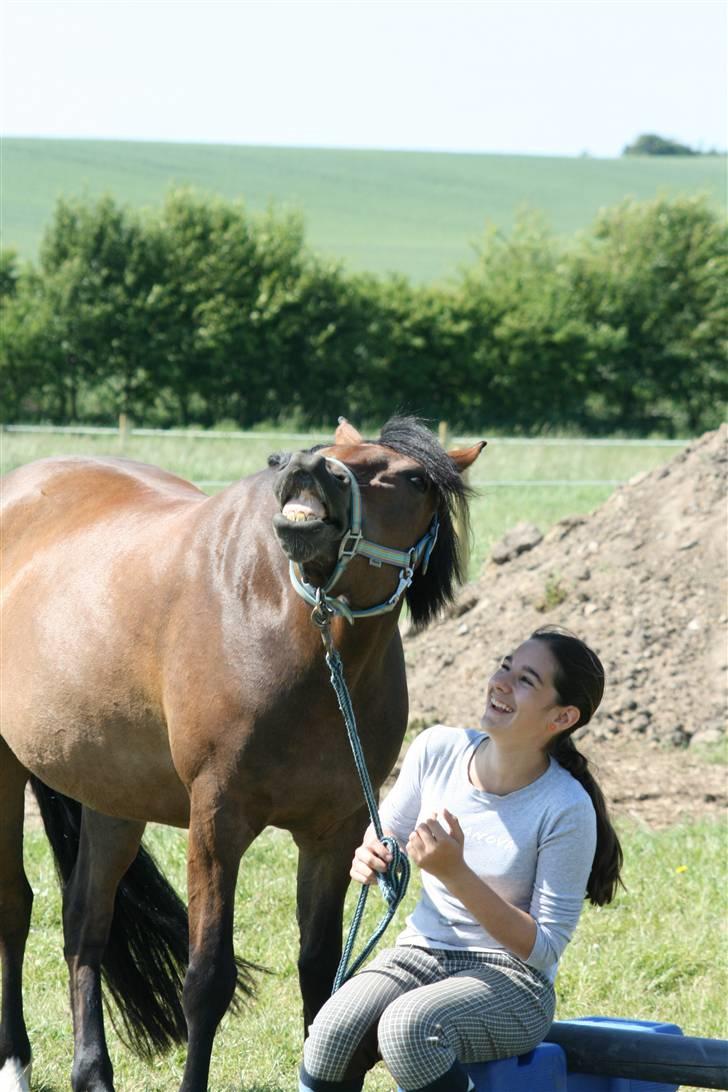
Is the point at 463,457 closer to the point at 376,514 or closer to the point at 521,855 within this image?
the point at 376,514

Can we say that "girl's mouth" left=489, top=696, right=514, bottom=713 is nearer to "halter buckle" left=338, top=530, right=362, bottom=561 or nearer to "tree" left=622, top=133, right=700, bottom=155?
"halter buckle" left=338, top=530, right=362, bottom=561

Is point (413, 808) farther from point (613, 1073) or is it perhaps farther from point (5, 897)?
point (5, 897)

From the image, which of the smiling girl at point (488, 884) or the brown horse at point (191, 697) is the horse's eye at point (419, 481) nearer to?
the brown horse at point (191, 697)

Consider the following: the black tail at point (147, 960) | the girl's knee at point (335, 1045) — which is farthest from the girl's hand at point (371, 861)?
the black tail at point (147, 960)

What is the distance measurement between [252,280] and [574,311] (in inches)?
327

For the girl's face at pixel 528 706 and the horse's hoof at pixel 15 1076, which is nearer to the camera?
the girl's face at pixel 528 706

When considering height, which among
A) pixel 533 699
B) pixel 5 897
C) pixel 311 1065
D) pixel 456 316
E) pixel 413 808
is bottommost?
pixel 456 316

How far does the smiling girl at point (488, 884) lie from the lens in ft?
8.75

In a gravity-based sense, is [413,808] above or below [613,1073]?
above

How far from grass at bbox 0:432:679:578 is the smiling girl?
1116cm

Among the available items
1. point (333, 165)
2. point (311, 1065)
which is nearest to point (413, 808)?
point (311, 1065)

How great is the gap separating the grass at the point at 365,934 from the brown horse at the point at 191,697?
19 cm

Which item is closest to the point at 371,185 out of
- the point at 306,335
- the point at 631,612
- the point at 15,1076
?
the point at 306,335

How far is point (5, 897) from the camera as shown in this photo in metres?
4.41
